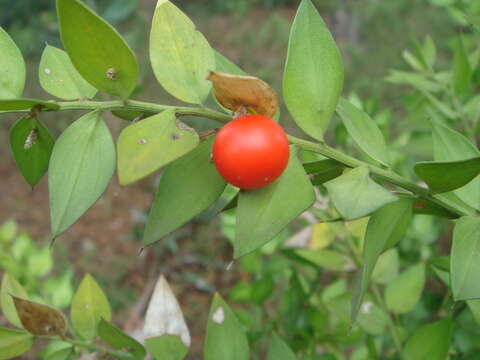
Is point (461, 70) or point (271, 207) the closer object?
point (271, 207)

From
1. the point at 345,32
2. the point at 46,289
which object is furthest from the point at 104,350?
the point at 345,32

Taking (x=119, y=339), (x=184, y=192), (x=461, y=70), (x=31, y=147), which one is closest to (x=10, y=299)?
(x=119, y=339)

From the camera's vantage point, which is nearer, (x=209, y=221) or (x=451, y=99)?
(x=451, y=99)

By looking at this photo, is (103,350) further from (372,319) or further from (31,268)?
(31,268)

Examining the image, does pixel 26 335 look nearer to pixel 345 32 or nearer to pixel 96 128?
pixel 96 128

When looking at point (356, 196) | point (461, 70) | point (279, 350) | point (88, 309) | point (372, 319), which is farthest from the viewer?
point (461, 70)

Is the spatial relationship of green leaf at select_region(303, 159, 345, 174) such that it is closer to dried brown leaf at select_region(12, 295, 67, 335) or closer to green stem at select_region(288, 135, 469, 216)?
green stem at select_region(288, 135, 469, 216)

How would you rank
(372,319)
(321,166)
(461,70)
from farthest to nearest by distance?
1. (461,70)
2. (372,319)
3. (321,166)
